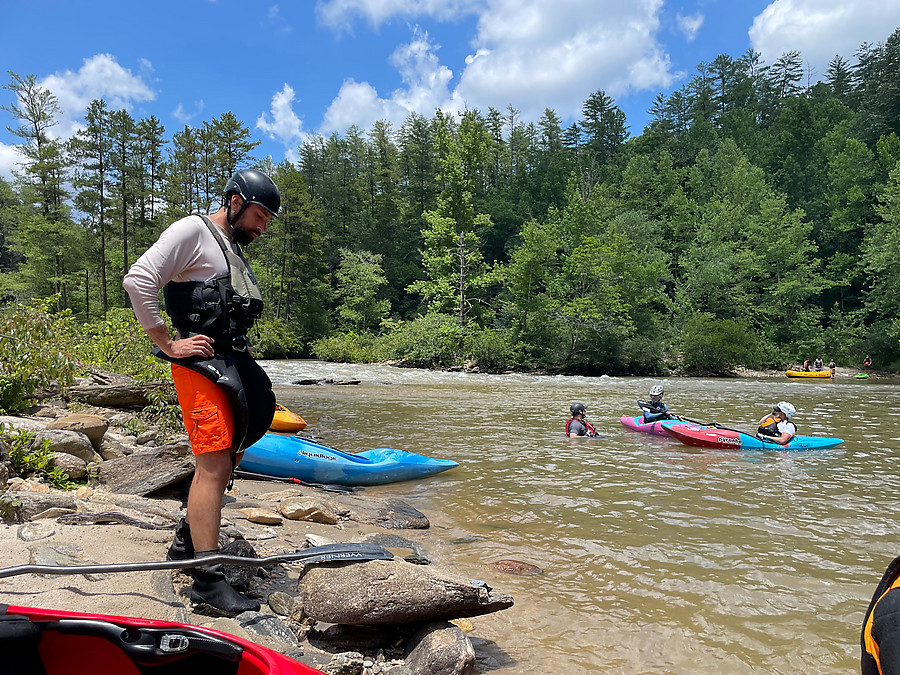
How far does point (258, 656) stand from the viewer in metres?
1.44

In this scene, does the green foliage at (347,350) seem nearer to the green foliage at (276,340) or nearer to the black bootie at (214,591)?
the green foliage at (276,340)

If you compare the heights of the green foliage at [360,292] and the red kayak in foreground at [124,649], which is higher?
the green foliage at [360,292]

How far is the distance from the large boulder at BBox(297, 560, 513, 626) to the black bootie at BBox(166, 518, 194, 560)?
1.93 feet

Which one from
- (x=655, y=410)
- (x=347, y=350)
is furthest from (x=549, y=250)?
(x=655, y=410)

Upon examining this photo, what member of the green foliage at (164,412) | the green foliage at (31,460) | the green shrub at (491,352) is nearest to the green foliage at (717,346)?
the green shrub at (491,352)

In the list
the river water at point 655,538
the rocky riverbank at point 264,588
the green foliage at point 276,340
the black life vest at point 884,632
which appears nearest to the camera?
the black life vest at point 884,632

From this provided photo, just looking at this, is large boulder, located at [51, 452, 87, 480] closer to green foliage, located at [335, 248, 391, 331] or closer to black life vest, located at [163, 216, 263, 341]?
black life vest, located at [163, 216, 263, 341]

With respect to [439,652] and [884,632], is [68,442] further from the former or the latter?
[884,632]

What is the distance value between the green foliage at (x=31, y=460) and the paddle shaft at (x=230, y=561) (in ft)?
6.87

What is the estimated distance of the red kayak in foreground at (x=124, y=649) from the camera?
1.43 m

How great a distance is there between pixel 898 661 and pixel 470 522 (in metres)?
4.58

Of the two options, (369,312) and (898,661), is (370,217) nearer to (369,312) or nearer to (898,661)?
(369,312)

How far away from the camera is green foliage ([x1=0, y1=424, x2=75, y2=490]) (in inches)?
151

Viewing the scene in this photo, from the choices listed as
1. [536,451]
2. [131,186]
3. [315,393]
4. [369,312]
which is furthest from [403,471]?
[369,312]
